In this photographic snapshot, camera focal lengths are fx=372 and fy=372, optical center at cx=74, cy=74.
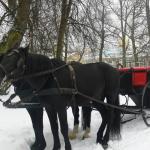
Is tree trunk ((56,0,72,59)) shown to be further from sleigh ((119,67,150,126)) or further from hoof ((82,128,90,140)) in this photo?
hoof ((82,128,90,140))

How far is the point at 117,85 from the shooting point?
22.3ft

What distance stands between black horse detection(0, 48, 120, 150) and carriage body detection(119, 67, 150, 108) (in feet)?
3.00

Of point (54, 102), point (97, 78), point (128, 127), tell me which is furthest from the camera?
point (128, 127)

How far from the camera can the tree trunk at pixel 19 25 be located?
9773mm

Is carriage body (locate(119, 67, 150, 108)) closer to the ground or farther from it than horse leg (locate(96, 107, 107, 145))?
farther from it

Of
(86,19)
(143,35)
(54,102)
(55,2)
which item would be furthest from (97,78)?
(143,35)

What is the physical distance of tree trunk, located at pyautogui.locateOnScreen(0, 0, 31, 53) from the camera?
977 cm

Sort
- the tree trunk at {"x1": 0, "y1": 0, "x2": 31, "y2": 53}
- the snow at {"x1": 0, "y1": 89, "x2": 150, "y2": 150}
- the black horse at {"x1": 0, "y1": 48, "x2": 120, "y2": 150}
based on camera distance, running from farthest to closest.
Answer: the tree trunk at {"x1": 0, "y1": 0, "x2": 31, "y2": 53} < the snow at {"x1": 0, "y1": 89, "x2": 150, "y2": 150} < the black horse at {"x1": 0, "y1": 48, "x2": 120, "y2": 150}

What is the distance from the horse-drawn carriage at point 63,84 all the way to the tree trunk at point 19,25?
149 inches

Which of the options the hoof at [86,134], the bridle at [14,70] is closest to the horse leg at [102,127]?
the hoof at [86,134]

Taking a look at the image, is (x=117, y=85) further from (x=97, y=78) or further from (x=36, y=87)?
(x=36, y=87)

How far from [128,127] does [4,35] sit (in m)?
5.11

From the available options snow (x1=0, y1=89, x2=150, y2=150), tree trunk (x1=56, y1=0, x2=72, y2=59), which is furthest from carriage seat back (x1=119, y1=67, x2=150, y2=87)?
tree trunk (x1=56, y1=0, x2=72, y2=59)

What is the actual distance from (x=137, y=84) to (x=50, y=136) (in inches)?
82.0
